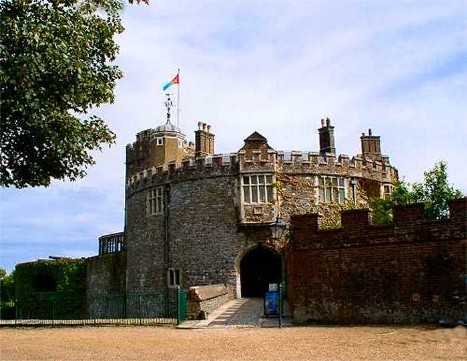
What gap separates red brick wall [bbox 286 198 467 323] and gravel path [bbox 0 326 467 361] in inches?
44.4

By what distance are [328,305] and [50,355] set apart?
823 cm

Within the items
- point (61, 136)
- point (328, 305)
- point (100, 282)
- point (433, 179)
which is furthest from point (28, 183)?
point (100, 282)

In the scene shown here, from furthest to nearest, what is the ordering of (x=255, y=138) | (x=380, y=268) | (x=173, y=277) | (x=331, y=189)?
(x=255, y=138), (x=173, y=277), (x=331, y=189), (x=380, y=268)

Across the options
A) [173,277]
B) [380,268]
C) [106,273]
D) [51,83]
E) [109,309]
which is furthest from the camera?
[106,273]

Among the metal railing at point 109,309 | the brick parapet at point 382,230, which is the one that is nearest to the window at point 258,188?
the metal railing at point 109,309

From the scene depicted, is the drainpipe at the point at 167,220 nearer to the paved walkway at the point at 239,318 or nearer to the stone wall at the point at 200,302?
the paved walkway at the point at 239,318

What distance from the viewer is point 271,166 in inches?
1282

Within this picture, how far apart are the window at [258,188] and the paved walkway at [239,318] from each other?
286 inches

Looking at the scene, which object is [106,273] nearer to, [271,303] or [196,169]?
[196,169]

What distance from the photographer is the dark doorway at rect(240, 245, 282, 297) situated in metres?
34.6

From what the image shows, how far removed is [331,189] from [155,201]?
33.7 feet

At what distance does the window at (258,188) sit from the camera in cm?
3228

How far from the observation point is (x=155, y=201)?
115ft

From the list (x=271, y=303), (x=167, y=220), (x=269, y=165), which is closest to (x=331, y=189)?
(x=269, y=165)
